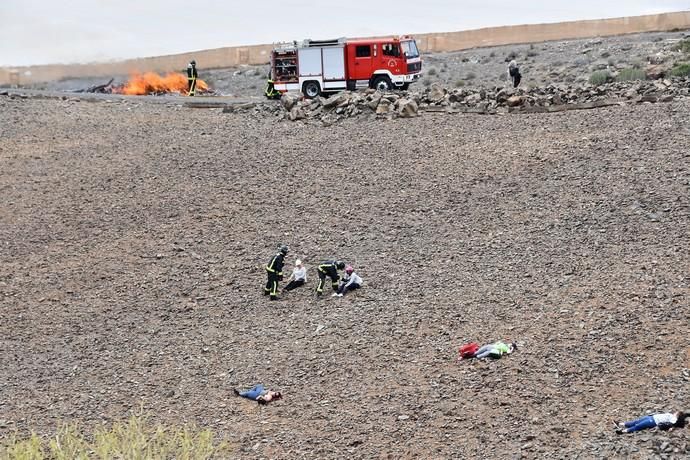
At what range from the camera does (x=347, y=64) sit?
1334 inches

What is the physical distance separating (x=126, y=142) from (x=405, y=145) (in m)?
7.85

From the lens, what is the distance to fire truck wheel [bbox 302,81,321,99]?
34344mm

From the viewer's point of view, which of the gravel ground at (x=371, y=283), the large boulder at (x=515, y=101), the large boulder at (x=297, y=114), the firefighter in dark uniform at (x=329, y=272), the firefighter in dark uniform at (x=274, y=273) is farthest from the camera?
the large boulder at (x=297, y=114)

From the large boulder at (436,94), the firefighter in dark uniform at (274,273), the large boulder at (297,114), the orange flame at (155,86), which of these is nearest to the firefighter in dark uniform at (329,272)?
the firefighter in dark uniform at (274,273)

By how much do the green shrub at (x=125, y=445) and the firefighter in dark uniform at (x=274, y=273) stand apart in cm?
434

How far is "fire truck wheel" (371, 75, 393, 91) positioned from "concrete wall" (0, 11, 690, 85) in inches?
750

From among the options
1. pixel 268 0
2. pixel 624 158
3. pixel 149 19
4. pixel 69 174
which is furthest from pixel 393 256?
pixel 268 0

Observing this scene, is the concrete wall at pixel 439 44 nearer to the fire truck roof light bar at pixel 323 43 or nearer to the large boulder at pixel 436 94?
the fire truck roof light bar at pixel 323 43

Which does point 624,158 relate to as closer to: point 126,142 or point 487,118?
point 487,118

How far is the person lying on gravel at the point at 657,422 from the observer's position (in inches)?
402

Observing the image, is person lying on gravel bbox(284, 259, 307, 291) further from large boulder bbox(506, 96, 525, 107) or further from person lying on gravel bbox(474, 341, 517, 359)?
large boulder bbox(506, 96, 525, 107)

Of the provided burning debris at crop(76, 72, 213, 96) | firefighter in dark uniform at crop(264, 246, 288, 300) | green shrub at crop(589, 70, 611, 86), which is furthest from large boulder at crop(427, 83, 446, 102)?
burning debris at crop(76, 72, 213, 96)

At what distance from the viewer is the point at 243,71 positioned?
173ft

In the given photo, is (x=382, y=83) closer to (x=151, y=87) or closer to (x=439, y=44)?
(x=151, y=87)
